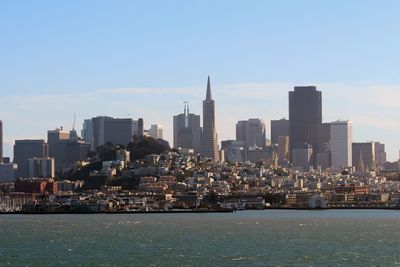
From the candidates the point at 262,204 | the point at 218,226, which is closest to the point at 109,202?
the point at 262,204

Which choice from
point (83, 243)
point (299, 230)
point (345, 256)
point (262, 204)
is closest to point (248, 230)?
point (299, 230)

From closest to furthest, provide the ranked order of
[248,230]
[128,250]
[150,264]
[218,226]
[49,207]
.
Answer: [150,264] → [128,250] → [248,230] → [218,226] → [49,207]

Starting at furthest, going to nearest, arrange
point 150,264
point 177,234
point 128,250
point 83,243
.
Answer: point 177,234 < point 83,243 < point 128,250 < point 150,264

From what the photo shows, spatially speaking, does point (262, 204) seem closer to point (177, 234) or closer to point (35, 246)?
point (177, 234)

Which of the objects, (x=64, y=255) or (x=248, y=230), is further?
(x=248, y=230)

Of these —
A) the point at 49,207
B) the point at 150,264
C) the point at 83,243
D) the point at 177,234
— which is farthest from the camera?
the point at 49,207

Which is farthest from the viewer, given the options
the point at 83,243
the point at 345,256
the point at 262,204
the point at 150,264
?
the point at 262,204

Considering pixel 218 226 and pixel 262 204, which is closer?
pixel 218 226

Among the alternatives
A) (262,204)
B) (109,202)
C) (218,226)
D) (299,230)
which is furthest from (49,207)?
(299,230)

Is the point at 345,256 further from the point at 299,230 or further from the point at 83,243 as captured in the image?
the point at 299,230
